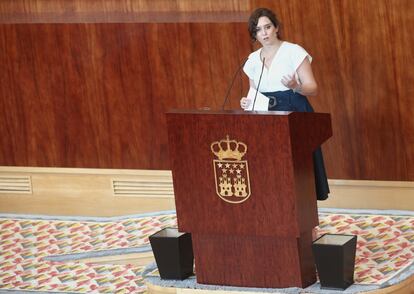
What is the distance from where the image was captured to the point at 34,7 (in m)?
6.19

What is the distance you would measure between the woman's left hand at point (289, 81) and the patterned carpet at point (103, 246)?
0.76m

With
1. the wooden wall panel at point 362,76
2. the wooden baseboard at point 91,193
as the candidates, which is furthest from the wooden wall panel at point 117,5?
the wooden baseboard at point 91,193

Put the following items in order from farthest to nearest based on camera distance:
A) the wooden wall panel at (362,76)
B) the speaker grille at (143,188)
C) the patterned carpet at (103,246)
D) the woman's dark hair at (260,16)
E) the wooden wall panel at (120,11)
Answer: the speaker grille at (143,188) → the wooden wall panel at (120,11) → the wooden wall panel at (362,76) → the patterned carpet at (103,246) → the woman's dark hair at (260,16)

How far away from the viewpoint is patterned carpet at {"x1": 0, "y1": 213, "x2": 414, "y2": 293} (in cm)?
500

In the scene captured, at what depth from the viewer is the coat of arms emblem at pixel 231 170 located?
4.50 meters

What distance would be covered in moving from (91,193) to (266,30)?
1.75 meters

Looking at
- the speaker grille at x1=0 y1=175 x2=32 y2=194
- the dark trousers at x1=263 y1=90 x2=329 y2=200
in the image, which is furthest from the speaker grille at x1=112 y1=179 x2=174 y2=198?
the dark trousers at x1=263 y1=90 x2=329 y2=200

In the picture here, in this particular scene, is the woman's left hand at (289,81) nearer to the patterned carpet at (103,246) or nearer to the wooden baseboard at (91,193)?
the patterned carpet at (103,246)

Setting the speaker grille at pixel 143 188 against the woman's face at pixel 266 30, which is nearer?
the woman's face at pixel 266 30

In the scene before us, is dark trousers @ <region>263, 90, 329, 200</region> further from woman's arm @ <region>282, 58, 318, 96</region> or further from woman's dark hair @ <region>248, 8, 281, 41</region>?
woman's dark hair @ <region>248, 8, 281, 41</region>

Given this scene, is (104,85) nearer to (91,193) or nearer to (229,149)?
(91,193)

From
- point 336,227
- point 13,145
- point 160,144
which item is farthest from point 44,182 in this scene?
point 336,227

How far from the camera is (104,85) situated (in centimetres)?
606

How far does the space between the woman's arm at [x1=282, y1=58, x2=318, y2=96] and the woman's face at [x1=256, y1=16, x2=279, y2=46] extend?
0.16 m
